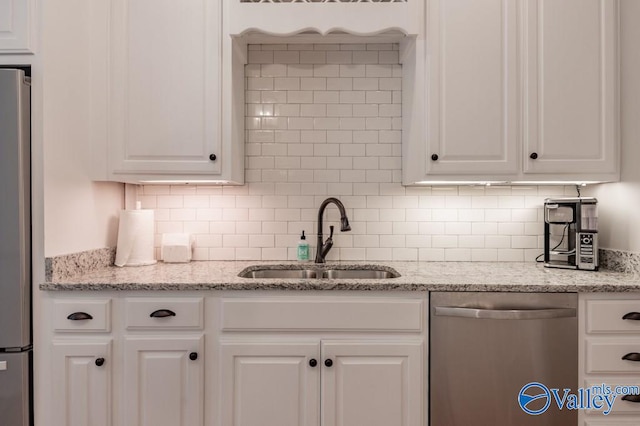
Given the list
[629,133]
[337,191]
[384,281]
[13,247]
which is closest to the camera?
[13,247]

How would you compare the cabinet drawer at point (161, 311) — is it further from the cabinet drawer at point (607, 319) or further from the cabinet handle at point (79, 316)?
the cabinet drawer at point (607, 319)

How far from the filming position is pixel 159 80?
78.2 inches

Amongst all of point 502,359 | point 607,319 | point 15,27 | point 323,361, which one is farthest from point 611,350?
point 15,27

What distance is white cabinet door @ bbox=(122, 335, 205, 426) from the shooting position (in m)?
1.70

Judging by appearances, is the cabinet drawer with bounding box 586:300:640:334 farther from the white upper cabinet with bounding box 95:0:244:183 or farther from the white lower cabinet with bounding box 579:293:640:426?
the white upper cabinet with bounding box 95:0:244:183

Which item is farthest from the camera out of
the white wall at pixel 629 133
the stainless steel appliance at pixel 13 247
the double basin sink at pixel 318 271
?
the double basin sink at pixel 318 271

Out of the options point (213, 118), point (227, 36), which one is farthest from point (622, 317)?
point (227, 36)

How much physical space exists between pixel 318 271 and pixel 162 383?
943mm

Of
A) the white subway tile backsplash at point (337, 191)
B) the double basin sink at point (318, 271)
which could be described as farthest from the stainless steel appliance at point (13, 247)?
the double basin sink at point (318, 271)

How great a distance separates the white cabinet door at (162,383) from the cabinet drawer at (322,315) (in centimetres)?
22

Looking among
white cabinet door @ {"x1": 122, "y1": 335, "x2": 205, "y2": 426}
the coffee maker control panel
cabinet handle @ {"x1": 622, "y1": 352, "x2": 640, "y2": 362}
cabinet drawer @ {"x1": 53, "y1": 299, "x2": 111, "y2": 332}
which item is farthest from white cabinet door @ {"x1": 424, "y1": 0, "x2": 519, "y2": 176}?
cabinet drawer @ {"x1": 53, "y1": 299, "x2": 111, "y2": 332}

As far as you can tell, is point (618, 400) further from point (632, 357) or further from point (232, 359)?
point (232, 359)

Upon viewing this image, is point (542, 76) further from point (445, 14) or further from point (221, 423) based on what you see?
point (221, 423)

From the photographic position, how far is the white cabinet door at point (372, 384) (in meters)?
1.71
